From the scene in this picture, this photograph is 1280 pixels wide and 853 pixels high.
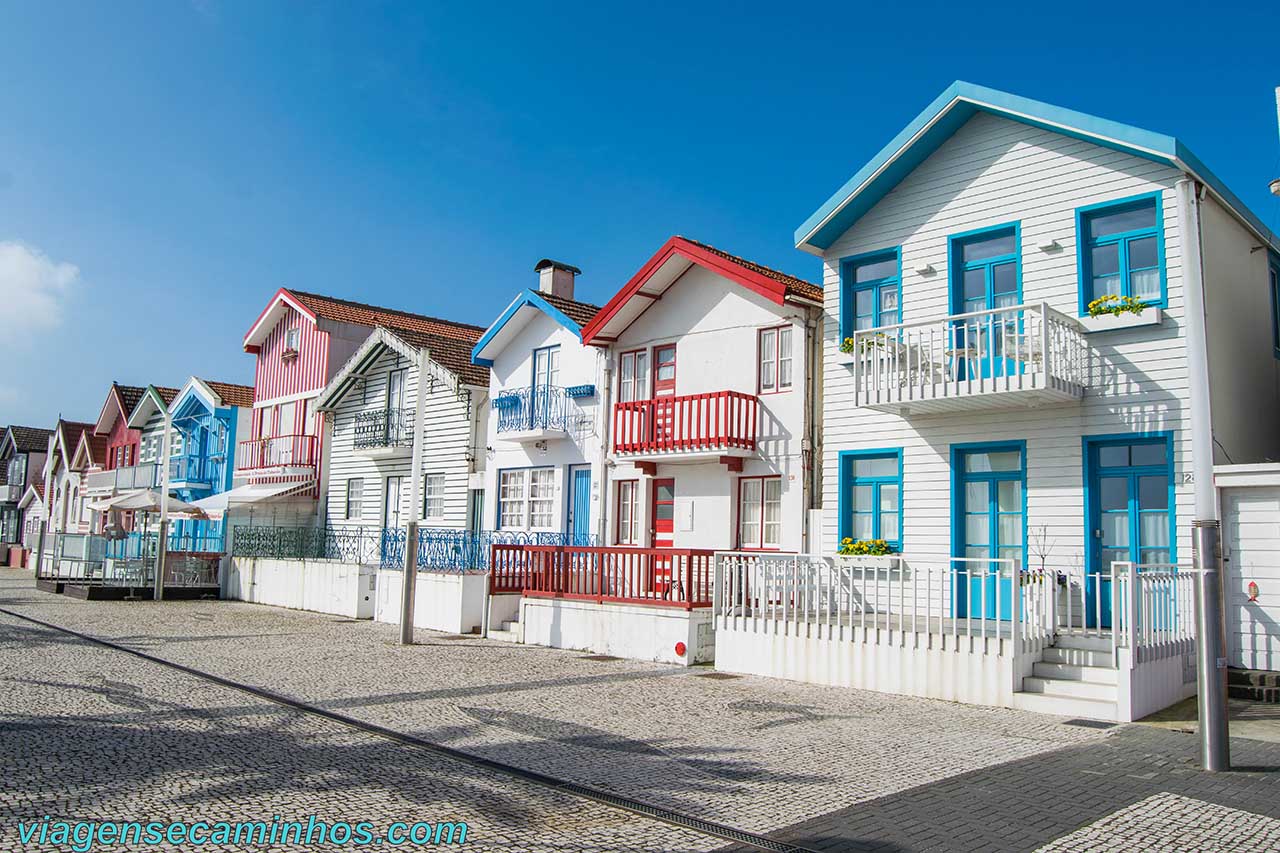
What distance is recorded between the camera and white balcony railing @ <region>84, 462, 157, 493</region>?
39125 mm

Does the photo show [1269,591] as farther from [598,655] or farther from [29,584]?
[29,584]

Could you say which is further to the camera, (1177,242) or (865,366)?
(865,366)

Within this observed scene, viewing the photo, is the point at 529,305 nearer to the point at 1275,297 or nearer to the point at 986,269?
the point at 986,269

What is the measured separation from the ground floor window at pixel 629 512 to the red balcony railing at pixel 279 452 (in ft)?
44.0

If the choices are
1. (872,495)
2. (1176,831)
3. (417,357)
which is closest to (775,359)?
(872,495)

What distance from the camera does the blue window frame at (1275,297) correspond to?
16531 millimetres

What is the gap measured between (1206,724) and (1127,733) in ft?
Answer: 6.30

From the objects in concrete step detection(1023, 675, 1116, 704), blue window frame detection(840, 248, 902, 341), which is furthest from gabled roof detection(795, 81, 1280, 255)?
concrete step detection(1023, 675, 1116, 704)

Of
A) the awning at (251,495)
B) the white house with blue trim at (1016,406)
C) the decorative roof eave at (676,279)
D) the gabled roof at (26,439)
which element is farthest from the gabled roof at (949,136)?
the gabled roof at (26,439)

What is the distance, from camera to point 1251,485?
12.8 m

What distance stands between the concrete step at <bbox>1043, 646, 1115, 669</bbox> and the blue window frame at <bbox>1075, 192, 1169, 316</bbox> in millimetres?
4966

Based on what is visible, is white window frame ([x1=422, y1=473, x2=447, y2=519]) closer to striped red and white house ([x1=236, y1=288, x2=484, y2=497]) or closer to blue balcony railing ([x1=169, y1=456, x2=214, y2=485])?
striped red and white house ([x1=236, y1=288, x2=484, y2=497])

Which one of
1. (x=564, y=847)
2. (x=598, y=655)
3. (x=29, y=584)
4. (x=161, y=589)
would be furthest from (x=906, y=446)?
(x=29, y=584)

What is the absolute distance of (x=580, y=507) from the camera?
73.6 feet
